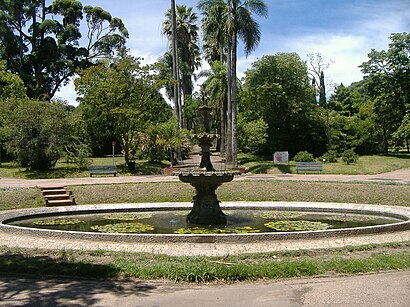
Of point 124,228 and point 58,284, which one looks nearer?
point 58,284

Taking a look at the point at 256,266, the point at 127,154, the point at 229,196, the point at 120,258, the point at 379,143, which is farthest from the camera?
the point at 379,143

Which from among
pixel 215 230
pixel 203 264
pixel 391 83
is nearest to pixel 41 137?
pixel 215 230

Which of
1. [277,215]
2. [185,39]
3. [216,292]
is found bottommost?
[277,215]

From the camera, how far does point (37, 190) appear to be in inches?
719

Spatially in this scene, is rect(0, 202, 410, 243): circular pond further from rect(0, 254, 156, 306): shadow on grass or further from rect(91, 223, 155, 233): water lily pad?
rect(0, 254, 156, 306): shadow on grass

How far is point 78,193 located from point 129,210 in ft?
12.8

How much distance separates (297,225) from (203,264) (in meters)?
5.78

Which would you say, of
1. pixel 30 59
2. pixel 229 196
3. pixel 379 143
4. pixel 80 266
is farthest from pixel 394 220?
pixel 30 59

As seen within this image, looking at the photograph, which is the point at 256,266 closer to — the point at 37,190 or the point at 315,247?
the point at 315,247

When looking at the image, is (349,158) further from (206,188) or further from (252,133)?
(206,188)

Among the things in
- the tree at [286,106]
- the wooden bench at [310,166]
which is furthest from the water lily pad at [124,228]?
the tree at [286,106]

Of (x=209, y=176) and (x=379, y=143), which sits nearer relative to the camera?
(x=209, y=176)

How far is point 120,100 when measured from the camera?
30641 millimetres

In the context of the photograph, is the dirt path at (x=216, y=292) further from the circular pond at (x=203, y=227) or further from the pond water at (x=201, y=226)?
the pond water at (x=201, y=226)
